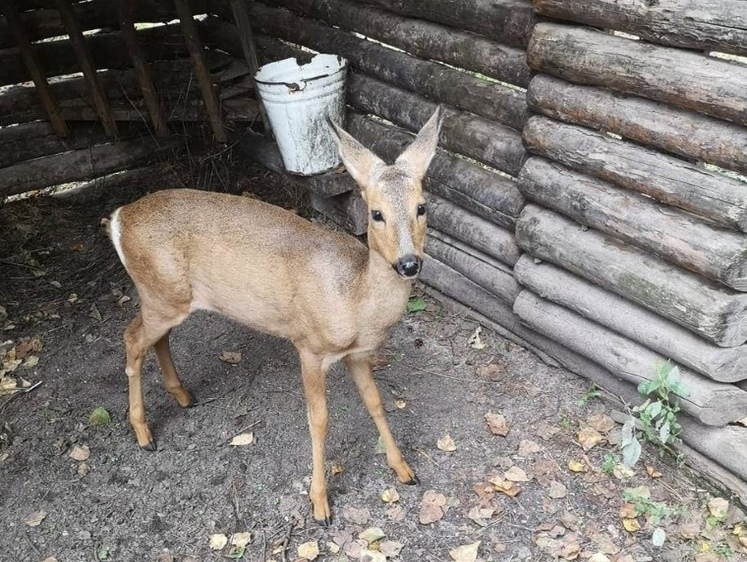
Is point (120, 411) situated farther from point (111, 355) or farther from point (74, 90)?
point (74, 90)

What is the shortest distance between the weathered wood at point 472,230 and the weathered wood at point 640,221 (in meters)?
0.46

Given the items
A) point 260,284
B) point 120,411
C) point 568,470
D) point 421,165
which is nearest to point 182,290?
point 260,284

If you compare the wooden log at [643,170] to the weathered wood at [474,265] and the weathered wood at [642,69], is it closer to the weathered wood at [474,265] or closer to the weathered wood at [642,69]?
the weathered wood at [642,69]

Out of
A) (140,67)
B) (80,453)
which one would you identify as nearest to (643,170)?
(80,453)

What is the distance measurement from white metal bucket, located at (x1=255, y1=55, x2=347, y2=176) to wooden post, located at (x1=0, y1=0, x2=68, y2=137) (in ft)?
6.65

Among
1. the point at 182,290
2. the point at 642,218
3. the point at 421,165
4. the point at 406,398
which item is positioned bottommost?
the point at 406,398

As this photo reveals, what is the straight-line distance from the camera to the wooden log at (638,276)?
156 inches

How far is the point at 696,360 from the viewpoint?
4156mm

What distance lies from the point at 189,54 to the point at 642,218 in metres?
4.94

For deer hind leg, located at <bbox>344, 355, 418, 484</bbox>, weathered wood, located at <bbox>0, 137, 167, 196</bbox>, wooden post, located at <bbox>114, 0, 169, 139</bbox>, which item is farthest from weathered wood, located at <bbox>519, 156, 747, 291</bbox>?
weathered wood, located at <bbox>0, 137, 167, 196</bbox>

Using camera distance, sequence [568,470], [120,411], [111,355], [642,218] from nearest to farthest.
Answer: [642,218] < [568,470] < [120,411] < [111,355]

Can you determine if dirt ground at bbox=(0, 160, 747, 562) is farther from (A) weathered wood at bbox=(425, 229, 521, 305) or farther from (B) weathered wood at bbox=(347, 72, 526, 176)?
(B) weathered wood at bbox=(347, 72, 526, 176)

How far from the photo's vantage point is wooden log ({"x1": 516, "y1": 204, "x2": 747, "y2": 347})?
3973mm

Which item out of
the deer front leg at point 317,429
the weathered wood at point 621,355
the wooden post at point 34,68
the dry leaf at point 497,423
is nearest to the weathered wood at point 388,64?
the weathered wood at point 621,355
